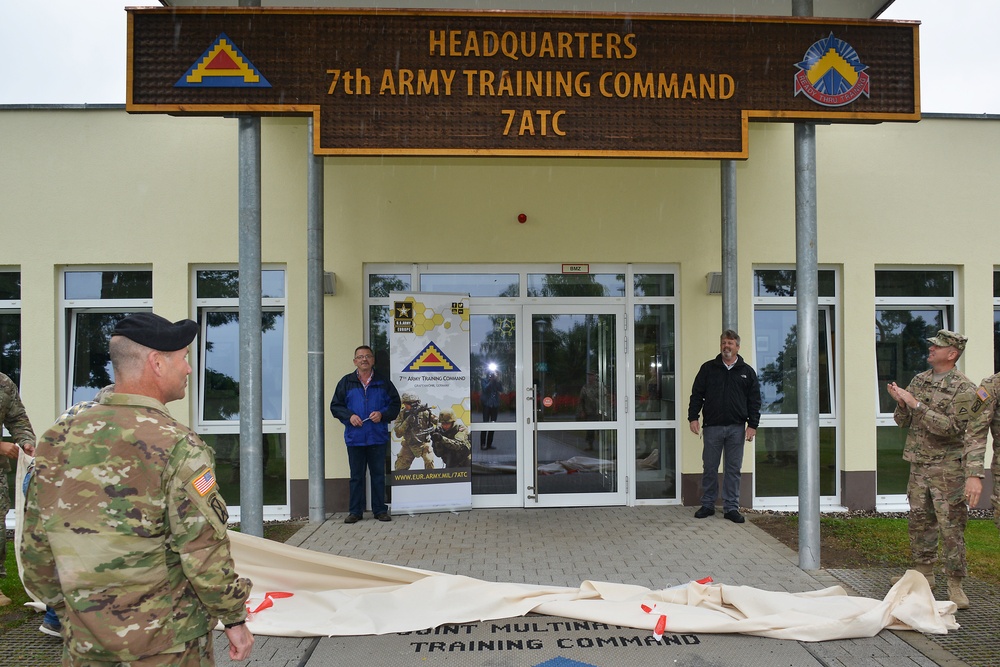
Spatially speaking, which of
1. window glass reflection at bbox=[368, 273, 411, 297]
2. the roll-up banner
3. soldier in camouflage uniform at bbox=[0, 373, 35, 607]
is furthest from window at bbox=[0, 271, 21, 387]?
the roll-up banner

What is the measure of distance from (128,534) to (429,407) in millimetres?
5683

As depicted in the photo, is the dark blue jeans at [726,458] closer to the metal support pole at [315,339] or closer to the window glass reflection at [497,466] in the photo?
the window glass reflection at [497,466]

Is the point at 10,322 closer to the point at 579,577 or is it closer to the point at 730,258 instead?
the point at 579,577

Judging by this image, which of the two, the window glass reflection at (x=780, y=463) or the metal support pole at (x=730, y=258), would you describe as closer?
the metal support pole at (x=730, y=258)

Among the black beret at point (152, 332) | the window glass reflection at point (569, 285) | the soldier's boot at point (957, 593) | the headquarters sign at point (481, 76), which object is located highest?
the headquarters sign at point (481, 76)

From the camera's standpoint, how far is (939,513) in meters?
5.04

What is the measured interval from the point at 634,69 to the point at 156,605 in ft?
15.2

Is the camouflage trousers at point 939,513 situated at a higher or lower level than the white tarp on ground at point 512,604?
higher

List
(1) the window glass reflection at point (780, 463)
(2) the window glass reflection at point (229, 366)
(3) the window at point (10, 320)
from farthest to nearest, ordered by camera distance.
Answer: (1) the window glass reflection at point (780, 463), (2) the window glass reflection at point (229, 366), (3) the window at point (10, 320)

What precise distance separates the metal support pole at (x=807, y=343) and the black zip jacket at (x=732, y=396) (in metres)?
1.72

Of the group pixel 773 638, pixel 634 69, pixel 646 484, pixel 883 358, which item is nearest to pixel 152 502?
pixel 773 638

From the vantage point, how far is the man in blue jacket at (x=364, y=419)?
24.8 feet

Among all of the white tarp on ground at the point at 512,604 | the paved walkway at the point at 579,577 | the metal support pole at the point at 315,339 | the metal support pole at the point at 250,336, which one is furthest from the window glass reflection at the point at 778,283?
the metal support pole at the point at 250,336

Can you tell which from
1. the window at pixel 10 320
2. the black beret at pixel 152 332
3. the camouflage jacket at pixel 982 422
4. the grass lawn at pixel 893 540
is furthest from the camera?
the window at pixel 10 320
